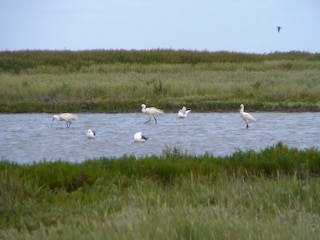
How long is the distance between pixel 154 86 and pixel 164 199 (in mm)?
22482

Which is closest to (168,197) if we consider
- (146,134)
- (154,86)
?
(146,134)

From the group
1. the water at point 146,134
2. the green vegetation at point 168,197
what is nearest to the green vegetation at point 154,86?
the water at point 146,134

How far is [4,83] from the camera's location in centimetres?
3269

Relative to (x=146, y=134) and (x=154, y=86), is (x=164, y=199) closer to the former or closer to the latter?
(x=146, y=134)

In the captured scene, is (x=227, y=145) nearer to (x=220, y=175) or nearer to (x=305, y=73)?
(x=220, y=175)

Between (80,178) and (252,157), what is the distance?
2.89m

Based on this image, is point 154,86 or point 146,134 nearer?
point 146,134

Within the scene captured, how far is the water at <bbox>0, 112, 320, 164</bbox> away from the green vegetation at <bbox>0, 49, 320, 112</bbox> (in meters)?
1.63

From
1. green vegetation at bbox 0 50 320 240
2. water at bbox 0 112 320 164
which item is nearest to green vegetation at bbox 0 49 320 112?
water at bbox 0 112 320 164

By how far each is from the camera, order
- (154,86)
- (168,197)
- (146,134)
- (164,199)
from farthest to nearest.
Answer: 1. (154,86)
2. (146,134)
3. (168,197)
4. (164,199)

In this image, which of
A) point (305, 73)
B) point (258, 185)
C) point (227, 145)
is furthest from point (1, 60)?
point (258, 185)

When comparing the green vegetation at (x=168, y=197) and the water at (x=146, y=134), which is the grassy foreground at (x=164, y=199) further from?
the water at (x=146, y=134)

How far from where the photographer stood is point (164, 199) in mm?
8656

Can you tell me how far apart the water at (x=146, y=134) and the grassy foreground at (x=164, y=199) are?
1.90m
